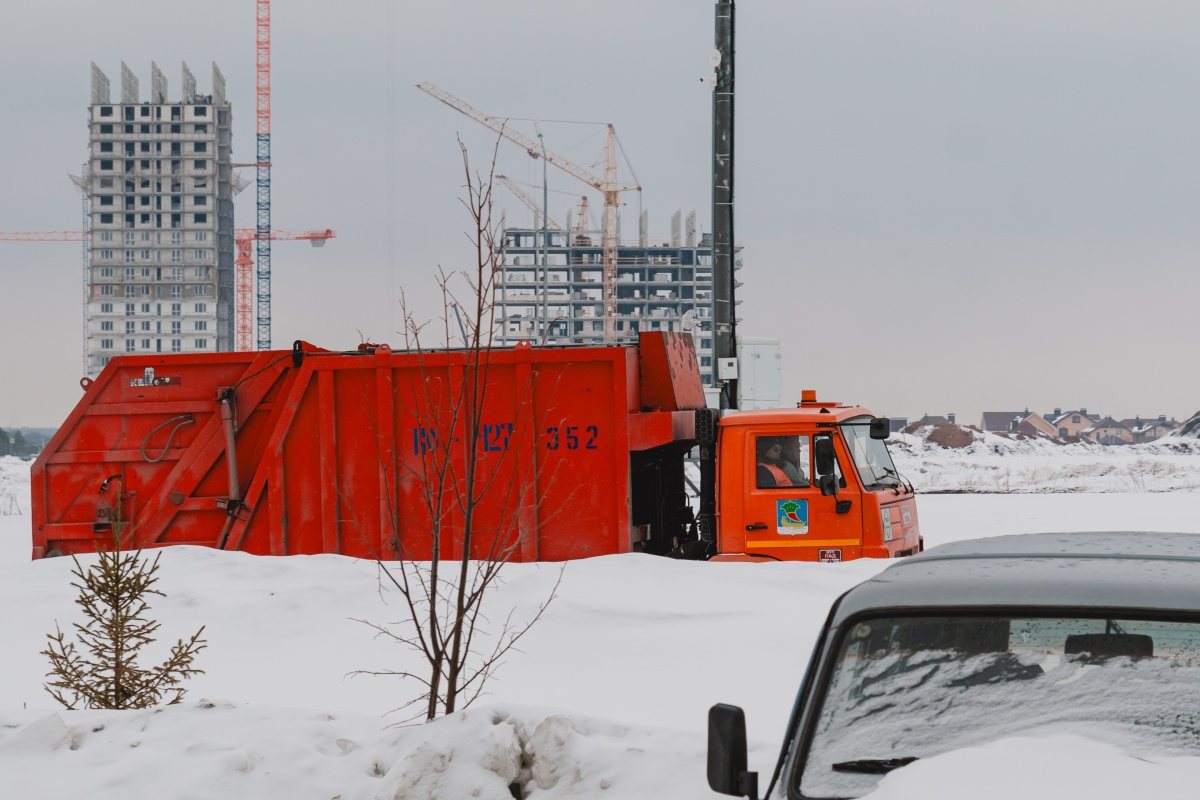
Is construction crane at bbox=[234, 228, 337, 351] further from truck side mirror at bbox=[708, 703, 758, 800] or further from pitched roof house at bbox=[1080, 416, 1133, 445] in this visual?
truck side mirror at bbox=[708, 703, 758, 800]

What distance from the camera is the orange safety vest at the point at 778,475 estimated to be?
9.65 meters

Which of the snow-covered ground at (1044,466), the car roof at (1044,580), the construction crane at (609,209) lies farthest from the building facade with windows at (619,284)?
the car roof at (1044,580)

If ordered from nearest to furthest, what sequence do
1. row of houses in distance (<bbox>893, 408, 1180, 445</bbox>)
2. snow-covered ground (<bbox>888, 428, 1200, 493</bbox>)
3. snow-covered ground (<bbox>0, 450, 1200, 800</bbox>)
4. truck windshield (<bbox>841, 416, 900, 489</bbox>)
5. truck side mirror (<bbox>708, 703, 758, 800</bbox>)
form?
truck side mirror (<bbox>708, 703, 758, 800</bbox>), snow-covered ground (<bbox>0, 450, 1200, 800</bbox>), truck windshield (<bbox>841, 416, 900, 489</bbox>), snow-covered ground (<bbox>888, 428, 1200, 493</bbox>), row of houses in distance (<bbox>893, 408, 1180, 445</bbox>)

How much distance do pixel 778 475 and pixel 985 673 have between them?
6980 millimetres

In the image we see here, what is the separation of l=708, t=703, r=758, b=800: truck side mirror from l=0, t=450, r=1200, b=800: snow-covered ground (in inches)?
16.8

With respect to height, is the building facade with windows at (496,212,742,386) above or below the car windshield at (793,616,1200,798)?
above

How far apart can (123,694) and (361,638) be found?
9.29ft

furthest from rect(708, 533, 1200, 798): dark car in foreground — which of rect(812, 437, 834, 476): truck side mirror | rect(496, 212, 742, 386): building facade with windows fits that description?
rect(496, 212, 742, 386): building facade with windows

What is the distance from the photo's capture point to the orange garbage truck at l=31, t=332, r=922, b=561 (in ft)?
31.7

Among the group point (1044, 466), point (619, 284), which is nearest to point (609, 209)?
point (619, 284)

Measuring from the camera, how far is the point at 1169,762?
2395mm

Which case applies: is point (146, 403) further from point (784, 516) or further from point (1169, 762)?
point (1169, 762)

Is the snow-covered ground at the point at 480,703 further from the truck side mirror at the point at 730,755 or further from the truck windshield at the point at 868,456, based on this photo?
the truck windshield at the point at 868,456

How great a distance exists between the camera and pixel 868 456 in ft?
32.4
